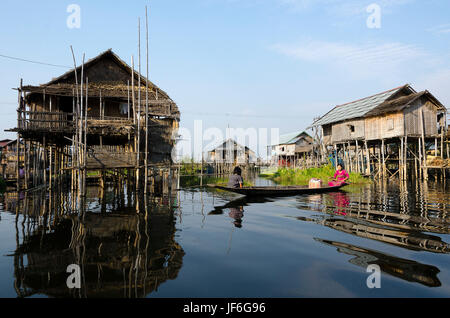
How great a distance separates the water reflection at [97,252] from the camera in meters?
3.42

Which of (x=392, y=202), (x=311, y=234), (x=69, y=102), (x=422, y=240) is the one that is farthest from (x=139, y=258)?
(x=69, y=102)

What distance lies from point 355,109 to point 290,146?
55.6 ft

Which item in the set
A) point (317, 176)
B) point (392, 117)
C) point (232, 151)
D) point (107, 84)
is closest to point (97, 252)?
point (107, 84)

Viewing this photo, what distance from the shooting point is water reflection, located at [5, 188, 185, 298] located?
3424 millimetres

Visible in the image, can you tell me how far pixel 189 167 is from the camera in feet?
86.1

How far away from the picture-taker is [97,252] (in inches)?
183

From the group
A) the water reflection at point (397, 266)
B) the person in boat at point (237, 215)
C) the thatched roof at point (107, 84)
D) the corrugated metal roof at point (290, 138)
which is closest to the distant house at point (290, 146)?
the corrugated metal roof at point (290, 138)

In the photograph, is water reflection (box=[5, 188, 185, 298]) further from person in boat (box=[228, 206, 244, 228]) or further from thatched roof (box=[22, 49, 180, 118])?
thatched roof (box=[22, 49, 180, 118])

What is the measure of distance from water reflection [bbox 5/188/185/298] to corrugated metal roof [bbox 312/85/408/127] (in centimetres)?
2010

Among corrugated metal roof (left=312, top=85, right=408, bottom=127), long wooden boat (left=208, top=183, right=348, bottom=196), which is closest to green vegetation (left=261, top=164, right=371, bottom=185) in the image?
corrugated metal roof (left=312, top=85, right=408, bottom=127)

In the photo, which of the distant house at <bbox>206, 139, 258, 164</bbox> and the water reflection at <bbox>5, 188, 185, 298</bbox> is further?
the distant house at <bbox>206, 139, 258, 164</bbox>
